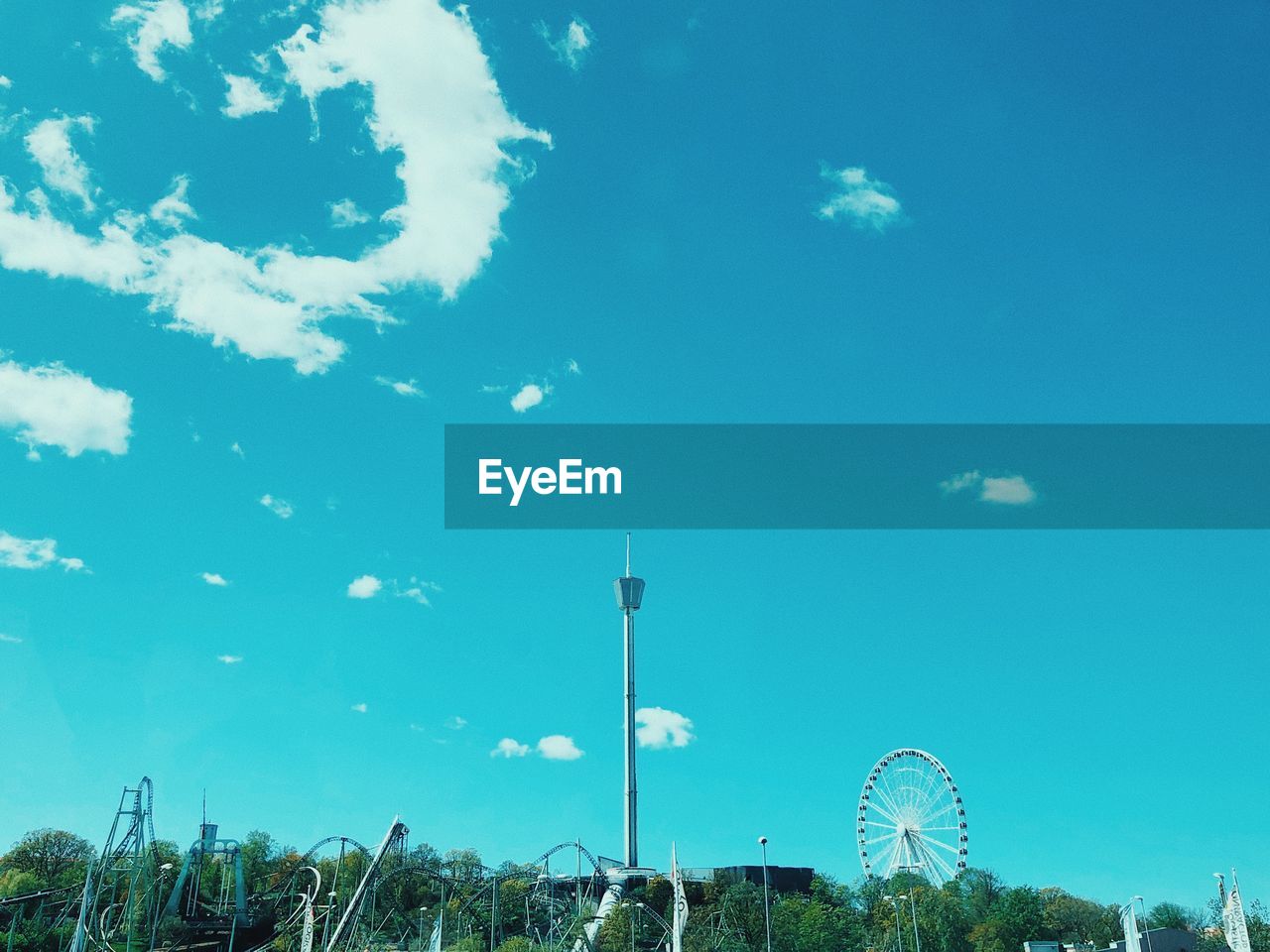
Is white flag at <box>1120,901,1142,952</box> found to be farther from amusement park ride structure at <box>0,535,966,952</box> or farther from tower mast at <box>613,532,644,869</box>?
tower mast at <box>613,532,644,869</box>

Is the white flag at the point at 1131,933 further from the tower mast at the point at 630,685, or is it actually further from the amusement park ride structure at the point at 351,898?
the tower mast at the point at 630,685

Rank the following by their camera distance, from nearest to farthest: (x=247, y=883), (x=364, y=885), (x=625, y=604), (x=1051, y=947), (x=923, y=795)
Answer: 1. (x=364, y=885)
2. (x=1051, y=947)
3. (x=923, y=795)
4. (x=247, y=883)
5. (x=625, y=604)

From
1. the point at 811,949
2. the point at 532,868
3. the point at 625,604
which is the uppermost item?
the point at 625,604

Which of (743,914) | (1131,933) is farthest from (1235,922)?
(743,914)

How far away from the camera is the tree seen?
115 meters

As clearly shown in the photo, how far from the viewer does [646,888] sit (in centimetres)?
10312

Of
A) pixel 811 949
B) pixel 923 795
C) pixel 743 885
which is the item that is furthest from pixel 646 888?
pixel 923 795

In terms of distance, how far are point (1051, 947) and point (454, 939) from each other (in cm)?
4561

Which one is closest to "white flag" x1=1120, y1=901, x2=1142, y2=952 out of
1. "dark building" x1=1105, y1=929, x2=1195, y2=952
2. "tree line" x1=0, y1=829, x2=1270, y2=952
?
"tree line" x1=0, y1=829, x2=1270, y2=952

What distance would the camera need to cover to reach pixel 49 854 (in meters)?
119

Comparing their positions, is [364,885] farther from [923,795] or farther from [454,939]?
[923,795]

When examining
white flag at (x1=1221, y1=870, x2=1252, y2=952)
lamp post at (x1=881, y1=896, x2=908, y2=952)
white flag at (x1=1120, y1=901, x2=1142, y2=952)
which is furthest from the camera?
lamp post at (x1=881, y1=896, x2=908, y2=952)

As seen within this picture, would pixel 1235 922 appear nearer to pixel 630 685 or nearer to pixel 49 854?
pixel 630 685

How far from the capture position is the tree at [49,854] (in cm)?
11462
